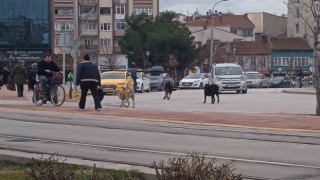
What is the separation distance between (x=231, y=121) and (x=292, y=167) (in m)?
8.47

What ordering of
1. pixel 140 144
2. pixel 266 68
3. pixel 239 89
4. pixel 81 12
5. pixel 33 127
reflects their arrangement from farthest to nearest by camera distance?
pixel 266 68 → pixel 81 12 → pixel 239 89 → pixel 33 127 → pixel 140 144

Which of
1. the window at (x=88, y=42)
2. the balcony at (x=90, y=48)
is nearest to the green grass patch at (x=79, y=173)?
the balcony at (x=90, y=48)

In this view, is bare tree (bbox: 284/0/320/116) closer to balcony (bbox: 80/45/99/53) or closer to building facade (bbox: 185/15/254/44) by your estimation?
balcony (bbox: 80/45/99/53)

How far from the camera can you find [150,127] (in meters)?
17.9

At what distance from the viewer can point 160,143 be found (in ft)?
47.3

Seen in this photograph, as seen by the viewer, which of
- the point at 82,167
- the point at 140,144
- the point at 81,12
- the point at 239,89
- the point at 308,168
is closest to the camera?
the point at 82,167

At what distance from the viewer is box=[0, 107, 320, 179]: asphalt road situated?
37.8ft

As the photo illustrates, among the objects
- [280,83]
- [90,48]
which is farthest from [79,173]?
[90,48]

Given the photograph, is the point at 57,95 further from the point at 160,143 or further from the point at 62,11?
the point at 62,11

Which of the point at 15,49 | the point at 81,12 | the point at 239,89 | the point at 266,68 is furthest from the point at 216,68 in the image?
the point at 266,68

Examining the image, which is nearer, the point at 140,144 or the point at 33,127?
the point at 140,144

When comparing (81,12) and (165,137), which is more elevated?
Result: (81,12)

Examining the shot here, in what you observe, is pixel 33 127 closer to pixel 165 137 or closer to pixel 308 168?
pixel 165 137

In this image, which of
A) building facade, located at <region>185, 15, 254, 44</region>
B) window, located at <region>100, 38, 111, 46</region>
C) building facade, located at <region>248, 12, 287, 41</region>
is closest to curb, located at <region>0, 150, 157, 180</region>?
window, located at <region>100, 38, 111, 46</region>
